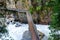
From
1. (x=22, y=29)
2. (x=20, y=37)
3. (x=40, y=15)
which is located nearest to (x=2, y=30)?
(x=20, y=37)

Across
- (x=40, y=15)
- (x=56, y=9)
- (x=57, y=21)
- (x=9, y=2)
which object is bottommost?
(x=40, y=15)

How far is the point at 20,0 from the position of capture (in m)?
8.06

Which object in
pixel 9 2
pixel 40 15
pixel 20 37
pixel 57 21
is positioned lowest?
pixel 20 37

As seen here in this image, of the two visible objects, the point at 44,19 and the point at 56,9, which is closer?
the point at 56,9

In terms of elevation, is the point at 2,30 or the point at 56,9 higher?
the point at 56,9

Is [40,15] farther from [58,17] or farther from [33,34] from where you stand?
[58,17]

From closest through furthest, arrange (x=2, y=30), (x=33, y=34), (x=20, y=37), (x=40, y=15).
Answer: (x=2, y=30) → (x=33, y=34) → (x=20, y=37) → (x=40, y=15)

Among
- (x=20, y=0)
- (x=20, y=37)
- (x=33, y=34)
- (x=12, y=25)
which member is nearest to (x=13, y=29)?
(x=12, y=25)

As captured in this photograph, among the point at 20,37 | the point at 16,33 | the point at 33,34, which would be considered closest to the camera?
the point at 33,34

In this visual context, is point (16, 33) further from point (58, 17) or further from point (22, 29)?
point (58, 17)

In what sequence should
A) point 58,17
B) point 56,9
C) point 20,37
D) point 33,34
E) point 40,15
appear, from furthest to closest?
point 40,15 → point 20,37 → point 33,34 → point 58,17 → point 56,9

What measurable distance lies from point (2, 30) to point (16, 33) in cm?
480

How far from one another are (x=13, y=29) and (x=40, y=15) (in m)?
1.64

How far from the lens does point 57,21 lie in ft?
7.07
